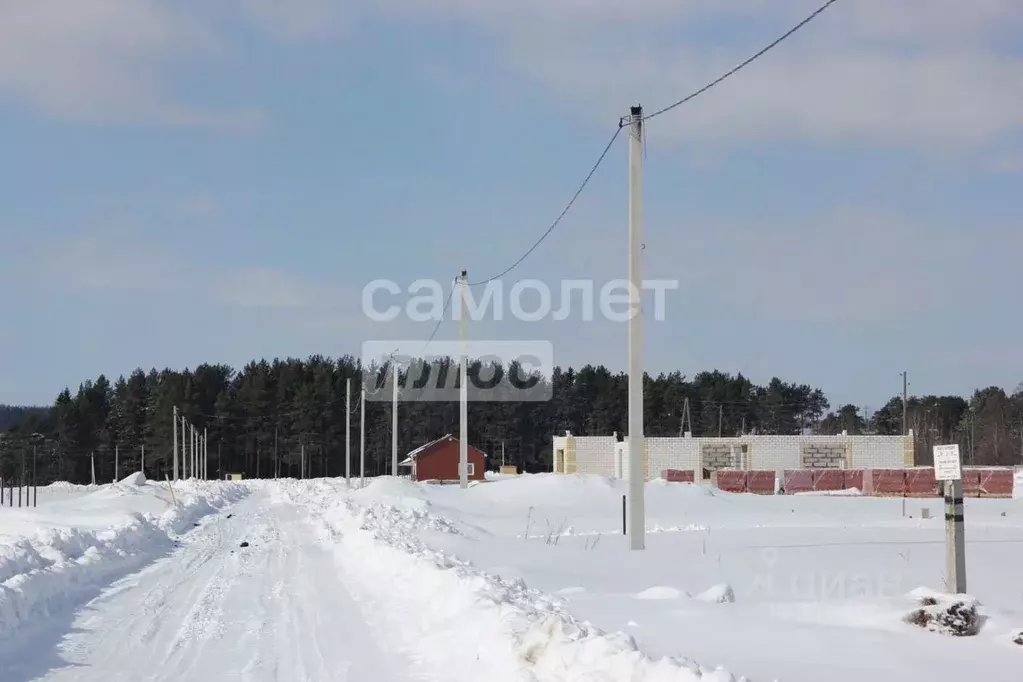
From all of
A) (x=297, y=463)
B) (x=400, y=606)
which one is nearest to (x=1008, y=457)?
(x=297, y=463)

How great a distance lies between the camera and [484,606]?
→ 1062 cm

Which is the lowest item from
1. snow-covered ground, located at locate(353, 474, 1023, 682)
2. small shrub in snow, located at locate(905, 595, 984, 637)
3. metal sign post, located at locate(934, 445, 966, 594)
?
snow-covered ground, located at locate(353, 474, 1023, 682)

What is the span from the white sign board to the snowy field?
1.37m

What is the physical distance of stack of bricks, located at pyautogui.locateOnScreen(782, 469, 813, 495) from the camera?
5769 cm

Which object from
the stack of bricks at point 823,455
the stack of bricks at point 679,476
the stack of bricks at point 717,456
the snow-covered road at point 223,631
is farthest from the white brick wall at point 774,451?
the snow-covered road at point 223,631

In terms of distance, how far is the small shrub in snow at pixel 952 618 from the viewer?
9211 millimetres

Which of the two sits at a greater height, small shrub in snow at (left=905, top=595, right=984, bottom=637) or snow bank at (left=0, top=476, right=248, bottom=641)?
small shrub in snow at (left=905, top=595, right=984, bottom=637)

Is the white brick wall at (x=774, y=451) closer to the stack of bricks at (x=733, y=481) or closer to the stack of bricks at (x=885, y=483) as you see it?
the stack of bricks at (x=733, y=481)

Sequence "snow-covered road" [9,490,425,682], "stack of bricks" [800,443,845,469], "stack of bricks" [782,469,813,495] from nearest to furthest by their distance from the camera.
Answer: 1. "snow-covered road" [9,490,425,682]
2. "stack of bricks" [782,469,813,495]
3. "stack of bricks" [800,443,845,469]

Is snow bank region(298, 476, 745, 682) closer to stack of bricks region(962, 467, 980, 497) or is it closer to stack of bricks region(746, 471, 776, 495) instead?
stack of bricks region(962, 467, 980, 497)

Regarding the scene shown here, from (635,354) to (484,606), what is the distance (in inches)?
316

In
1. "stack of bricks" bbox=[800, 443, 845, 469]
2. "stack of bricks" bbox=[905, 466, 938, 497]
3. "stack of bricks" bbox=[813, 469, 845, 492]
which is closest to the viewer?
"stack of bricks" bbox=[905, 466, 938, 497]

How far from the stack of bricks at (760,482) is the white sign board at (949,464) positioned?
48.4 m

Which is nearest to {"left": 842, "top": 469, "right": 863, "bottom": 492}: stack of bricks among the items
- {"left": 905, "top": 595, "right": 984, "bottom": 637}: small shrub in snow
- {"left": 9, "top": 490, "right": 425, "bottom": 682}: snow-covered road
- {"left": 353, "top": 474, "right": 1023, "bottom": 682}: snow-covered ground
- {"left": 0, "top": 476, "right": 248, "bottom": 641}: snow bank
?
{"left": 353, "top": 474, "right": 1023, "bottom": 682}: snow-covered ground
